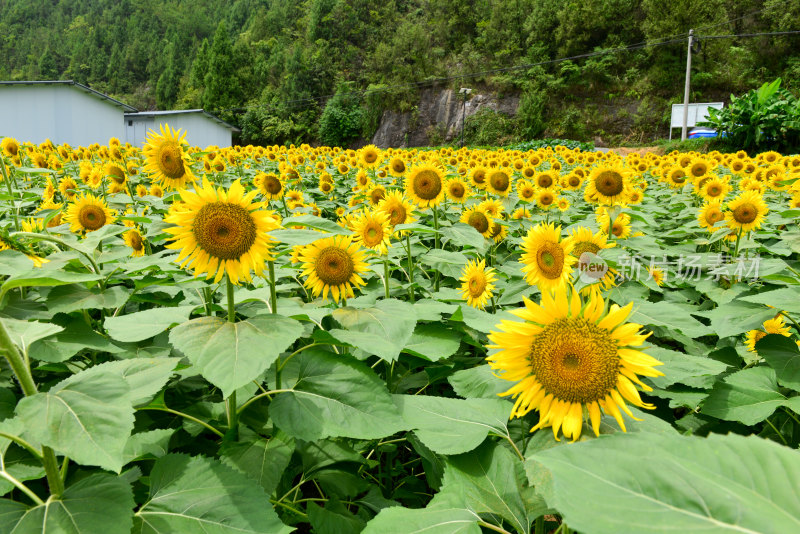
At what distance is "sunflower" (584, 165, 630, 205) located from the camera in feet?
14.0

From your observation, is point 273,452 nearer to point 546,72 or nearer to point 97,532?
point 97,532

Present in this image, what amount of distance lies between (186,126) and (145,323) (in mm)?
34927

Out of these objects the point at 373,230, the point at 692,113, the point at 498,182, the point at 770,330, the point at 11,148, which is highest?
the point at 692,113

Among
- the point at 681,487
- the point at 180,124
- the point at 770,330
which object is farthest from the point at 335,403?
the point at 180,124

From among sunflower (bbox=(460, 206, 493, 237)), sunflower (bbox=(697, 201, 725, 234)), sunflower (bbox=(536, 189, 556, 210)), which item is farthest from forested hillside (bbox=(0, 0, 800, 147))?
sunflower (bbox=(460, 206, 493, 237))

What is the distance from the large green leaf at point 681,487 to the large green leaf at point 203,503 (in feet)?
2.67

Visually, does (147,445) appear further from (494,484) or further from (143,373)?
(494,484)

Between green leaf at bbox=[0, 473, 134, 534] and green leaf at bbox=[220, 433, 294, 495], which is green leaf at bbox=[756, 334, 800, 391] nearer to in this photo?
green leaf at bbox=[220, 433, 294, 495]

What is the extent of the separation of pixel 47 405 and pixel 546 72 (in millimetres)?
52245

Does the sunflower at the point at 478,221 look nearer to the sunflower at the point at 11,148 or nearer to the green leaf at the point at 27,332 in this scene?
the green leaf at the point at 27,332

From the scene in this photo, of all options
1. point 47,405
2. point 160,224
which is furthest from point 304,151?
point 47,405

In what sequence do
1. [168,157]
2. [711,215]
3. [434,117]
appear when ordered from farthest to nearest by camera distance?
[434,117]
[711,215]
[168,157]

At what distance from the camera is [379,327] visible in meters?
1.81

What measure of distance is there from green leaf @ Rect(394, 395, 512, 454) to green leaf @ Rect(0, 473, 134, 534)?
742 millimetres
